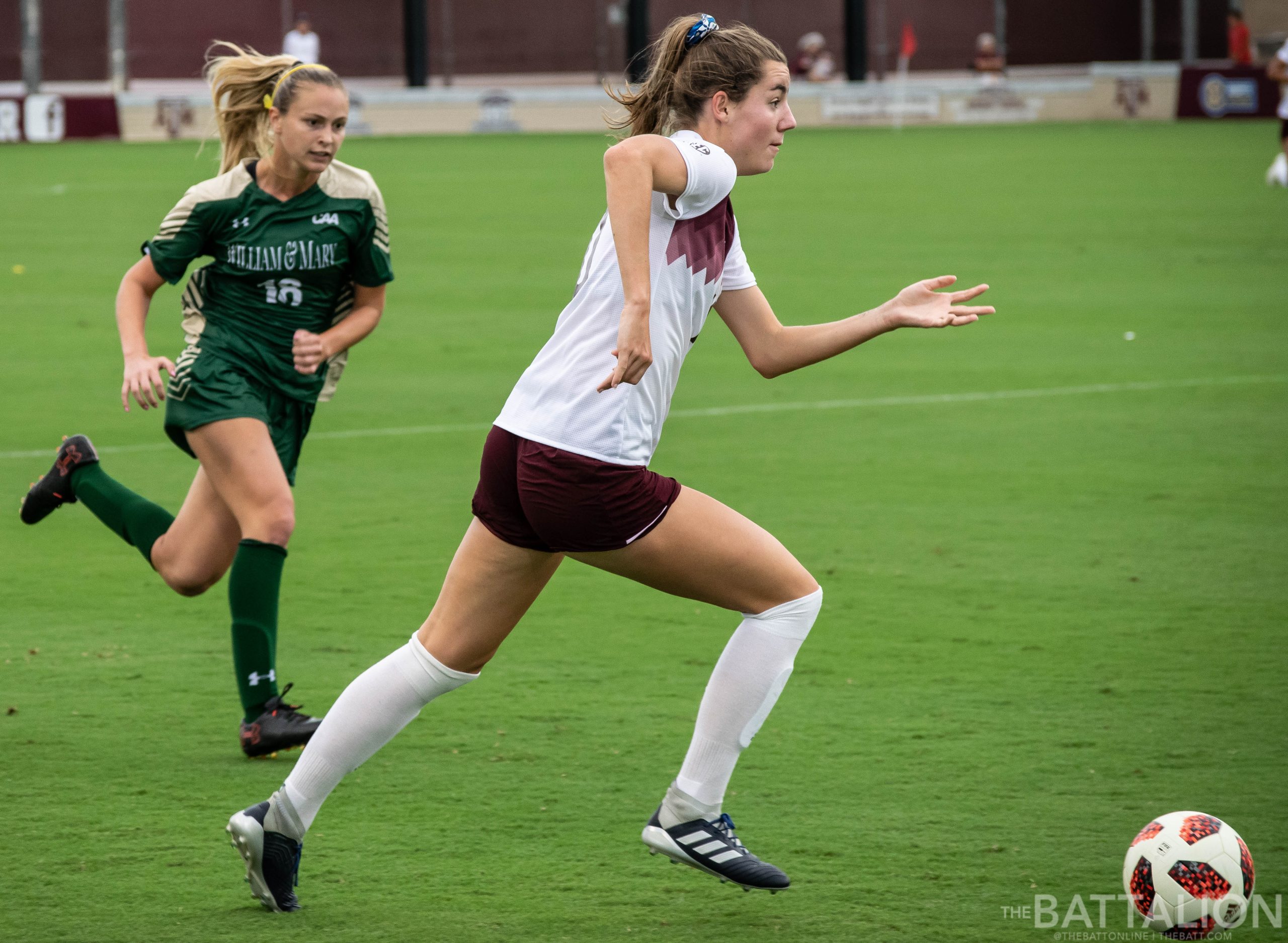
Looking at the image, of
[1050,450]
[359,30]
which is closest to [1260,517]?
[1050,450]

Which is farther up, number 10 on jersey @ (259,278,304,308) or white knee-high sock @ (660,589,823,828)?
number 10 on jersey @ (259,278,304,308)

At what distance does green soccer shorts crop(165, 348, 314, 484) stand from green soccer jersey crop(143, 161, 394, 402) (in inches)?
1.6

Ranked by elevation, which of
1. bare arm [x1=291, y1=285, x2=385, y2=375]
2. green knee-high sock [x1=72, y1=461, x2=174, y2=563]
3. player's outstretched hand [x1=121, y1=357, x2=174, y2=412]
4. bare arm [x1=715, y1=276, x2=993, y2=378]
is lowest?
green knee-high sock [x1=72, y1=461, x2=174, y2=563]

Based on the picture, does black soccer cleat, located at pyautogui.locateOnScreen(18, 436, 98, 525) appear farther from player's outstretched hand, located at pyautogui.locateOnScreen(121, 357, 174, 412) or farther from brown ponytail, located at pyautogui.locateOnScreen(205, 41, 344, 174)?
brown ponytail, located at pyautogui.locateOnScreen(205, 41, 344, 174)

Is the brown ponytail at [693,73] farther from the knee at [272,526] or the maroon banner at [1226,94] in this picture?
the maroon banner at [1226,94]

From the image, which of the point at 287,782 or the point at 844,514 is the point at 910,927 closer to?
the point at 287,782

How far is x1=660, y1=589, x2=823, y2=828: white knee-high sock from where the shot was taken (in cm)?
425

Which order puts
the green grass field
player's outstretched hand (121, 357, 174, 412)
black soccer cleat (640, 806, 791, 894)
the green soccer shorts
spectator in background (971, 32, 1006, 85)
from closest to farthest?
black soccer cleat (640, 806, 791, 894) < the green grass field < player's outstretched hand (121, 357, 174, 412) < the green soccer shorts < spectator in background (971, 32, 1006, 85)

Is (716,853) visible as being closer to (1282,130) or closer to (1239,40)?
(1282,130)

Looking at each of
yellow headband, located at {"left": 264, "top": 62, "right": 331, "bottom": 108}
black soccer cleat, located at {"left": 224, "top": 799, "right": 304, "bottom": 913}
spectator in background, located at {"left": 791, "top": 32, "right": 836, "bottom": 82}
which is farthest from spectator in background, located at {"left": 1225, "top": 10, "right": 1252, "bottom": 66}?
black soccer cleat, located at {"left": 224, "top": 799, "right": 304, "bottom": 913}

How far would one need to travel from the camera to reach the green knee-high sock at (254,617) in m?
5.46

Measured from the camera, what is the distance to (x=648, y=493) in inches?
160

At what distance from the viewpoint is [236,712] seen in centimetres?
593

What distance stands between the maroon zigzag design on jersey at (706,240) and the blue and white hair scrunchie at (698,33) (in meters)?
0.36
